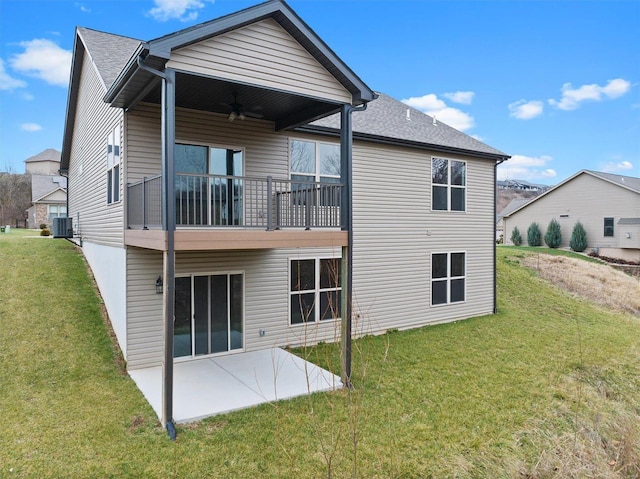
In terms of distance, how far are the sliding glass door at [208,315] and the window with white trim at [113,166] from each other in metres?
2.36

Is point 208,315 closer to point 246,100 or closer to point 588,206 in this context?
point 246,100

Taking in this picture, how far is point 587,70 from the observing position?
24.8 metres

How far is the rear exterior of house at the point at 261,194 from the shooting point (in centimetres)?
650

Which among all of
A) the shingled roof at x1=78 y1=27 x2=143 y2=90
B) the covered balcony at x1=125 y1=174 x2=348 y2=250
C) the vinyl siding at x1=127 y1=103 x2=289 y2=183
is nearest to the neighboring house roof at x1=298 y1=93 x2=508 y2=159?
the vinyl siding at x1=127 y1=103 x2=289 y2=183

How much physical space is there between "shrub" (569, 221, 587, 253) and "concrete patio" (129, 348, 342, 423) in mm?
28909

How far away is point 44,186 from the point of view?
35375 mm

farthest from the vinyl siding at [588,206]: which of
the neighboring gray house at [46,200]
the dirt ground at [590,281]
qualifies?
the neighboring gray house at [46,200]

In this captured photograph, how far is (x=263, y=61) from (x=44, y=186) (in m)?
37.0

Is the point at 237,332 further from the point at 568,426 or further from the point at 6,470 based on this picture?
the point at 568,426

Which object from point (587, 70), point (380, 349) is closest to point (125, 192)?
point (380, 349)

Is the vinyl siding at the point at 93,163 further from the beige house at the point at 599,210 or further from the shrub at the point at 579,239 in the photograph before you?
the beige house at the point at 599,210

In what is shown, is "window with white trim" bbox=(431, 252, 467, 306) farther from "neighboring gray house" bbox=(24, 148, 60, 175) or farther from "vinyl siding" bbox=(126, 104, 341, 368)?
"neighboring gray house" bbox=(24, 148, 60, 175)

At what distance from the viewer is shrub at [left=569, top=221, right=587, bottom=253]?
29859 millimetres

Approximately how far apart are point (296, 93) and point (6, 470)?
21.3 feet
